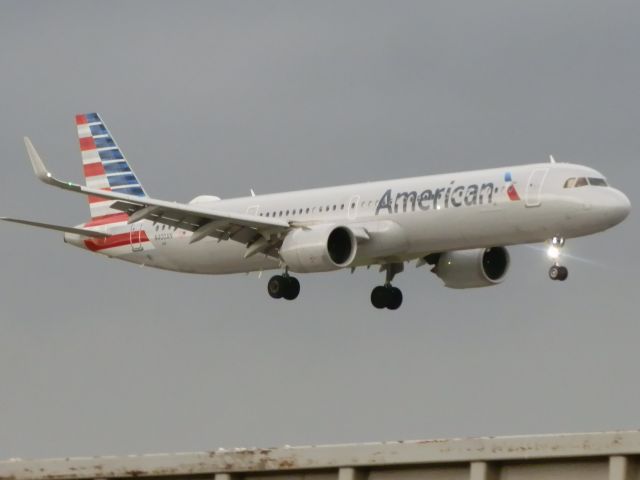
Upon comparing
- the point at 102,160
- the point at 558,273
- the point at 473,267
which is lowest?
the point at 558,273

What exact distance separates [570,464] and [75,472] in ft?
25.8

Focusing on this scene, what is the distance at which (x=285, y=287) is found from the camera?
189ft

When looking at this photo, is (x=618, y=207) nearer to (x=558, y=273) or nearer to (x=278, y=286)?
(x=558, y=273)

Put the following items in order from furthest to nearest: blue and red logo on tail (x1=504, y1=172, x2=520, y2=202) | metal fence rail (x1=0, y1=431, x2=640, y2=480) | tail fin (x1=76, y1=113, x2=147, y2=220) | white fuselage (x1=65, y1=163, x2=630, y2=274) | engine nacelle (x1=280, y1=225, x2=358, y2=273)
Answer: tail fin (x1=76, y1=113, x2=147, y2=220) → engine nacelle (x1=280, y1=225, x2=358, y2=273) → blue and red logo on tail (x1=504, y1=172, x2=520, y2=202) → white fuselage (x1=65, y1=163, x2=630, y2=274) → metal fence rail (x1=0, y1=431, x2=640, y2=480)

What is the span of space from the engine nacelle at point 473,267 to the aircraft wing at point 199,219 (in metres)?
5.89

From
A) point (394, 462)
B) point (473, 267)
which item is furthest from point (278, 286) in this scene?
point (394, 462)

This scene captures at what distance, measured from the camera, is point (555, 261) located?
51.2 metres

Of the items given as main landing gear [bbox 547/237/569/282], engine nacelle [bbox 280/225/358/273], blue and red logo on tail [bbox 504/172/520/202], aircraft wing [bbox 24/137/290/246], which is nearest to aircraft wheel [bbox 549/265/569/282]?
main landing gear [bbox 547/237/569/282]

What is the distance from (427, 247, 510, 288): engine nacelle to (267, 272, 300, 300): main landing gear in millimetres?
4681

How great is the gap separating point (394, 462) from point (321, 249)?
1254 inches

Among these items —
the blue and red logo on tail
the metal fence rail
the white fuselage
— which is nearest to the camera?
the metal fence rail

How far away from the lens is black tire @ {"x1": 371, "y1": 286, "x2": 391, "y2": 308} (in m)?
60.1

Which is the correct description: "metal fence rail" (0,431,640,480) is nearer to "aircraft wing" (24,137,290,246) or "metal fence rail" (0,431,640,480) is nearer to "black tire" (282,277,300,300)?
"aircraft wing" (24,137,290,246)

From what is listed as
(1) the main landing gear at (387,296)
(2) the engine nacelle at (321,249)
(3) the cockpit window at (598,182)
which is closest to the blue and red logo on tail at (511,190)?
(3) the cockpit window at (598,182)
